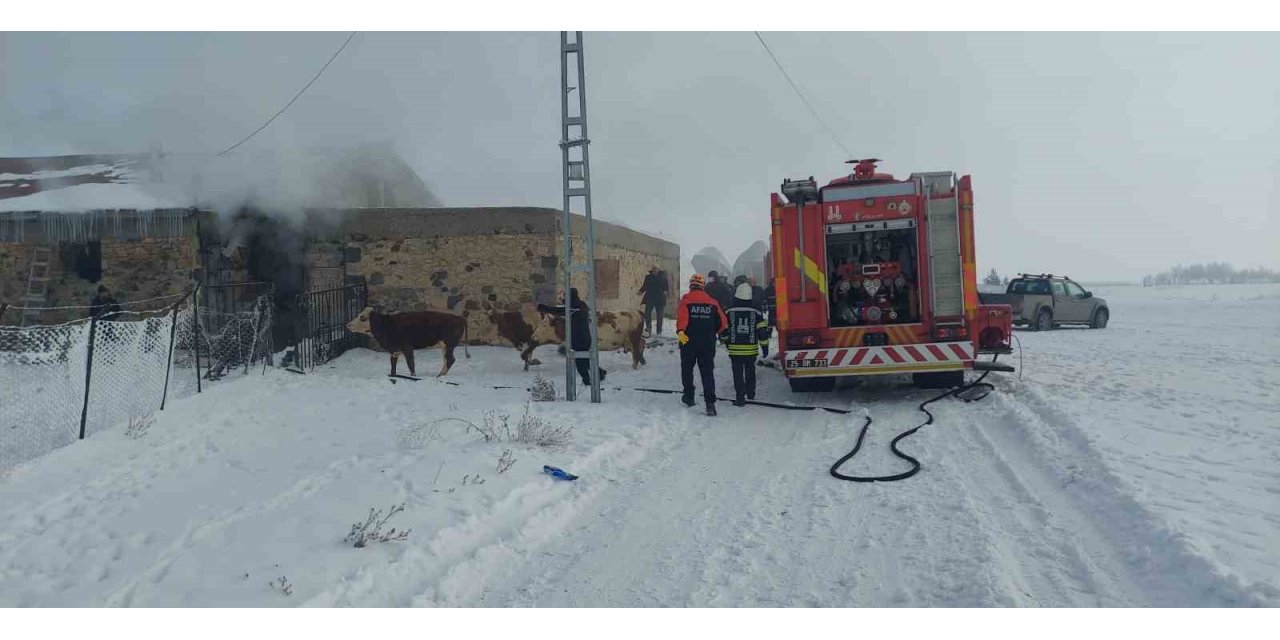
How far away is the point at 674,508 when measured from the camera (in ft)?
18.1

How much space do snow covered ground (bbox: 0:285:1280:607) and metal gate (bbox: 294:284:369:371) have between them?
431 cm

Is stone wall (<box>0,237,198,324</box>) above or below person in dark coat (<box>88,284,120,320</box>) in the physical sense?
above

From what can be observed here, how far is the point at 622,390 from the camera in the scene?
11.3 m

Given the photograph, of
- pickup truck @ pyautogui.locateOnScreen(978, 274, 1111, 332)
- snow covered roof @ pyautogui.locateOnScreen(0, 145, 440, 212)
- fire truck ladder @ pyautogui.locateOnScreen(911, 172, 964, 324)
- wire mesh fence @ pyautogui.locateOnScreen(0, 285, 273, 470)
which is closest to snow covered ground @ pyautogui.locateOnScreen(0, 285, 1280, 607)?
wire mesh fence @ pyautogui.locateOnScreen(0, 285, 273, 470)

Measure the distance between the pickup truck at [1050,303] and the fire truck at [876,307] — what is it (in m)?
14.8

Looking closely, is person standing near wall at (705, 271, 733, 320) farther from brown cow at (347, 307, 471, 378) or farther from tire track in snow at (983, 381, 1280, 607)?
tire track in snow at (983, 381, 1280, 607)

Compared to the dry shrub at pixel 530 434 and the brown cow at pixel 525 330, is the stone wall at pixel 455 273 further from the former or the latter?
the dry shrub at pixel 530 434

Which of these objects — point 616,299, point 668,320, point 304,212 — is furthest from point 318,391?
point 668,320

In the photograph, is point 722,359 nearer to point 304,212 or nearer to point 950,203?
point 950,203

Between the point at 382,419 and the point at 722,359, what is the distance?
25.4 ft

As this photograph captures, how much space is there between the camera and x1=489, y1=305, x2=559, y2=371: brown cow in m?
14.2

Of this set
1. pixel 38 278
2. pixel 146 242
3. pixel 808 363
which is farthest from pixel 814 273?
pixel 38 278

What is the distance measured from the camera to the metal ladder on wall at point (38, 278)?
15.3 metres

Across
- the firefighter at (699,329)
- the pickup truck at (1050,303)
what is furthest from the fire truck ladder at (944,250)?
the pickup truck at (1050,303)
